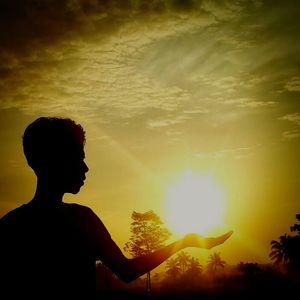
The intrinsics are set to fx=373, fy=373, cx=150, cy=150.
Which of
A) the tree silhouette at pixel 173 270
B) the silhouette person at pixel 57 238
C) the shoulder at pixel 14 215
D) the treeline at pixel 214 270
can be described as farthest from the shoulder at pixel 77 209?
the tree silhouette at pixel 173 270

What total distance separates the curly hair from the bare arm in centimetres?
67

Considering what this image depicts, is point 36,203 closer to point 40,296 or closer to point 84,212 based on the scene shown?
point 84,212

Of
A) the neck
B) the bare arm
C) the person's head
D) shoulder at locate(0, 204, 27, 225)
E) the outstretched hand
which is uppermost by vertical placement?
the person's head

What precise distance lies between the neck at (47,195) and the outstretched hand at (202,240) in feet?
2.42

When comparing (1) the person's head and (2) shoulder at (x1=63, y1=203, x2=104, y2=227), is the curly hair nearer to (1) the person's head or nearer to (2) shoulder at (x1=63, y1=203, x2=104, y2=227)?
(1) the person's head

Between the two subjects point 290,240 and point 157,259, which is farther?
point 290,240

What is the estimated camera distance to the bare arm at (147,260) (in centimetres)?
194

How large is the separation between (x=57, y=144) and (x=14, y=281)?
2.45 feet

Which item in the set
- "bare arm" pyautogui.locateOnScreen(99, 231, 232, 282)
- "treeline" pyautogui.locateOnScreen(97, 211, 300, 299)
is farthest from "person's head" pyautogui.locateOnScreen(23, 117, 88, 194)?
"treeline" pyautogui.locateOnScreen(97, 211, 300, 299)

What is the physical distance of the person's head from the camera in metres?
2.10

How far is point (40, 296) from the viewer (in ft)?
5.96

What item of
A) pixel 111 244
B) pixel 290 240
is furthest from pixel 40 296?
pixel 290 240

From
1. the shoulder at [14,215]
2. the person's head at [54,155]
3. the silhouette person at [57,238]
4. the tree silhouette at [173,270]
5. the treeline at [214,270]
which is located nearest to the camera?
the silhouette person at [57,238]

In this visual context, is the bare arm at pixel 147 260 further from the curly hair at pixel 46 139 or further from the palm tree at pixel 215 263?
the palm tree at pixel 215 263
